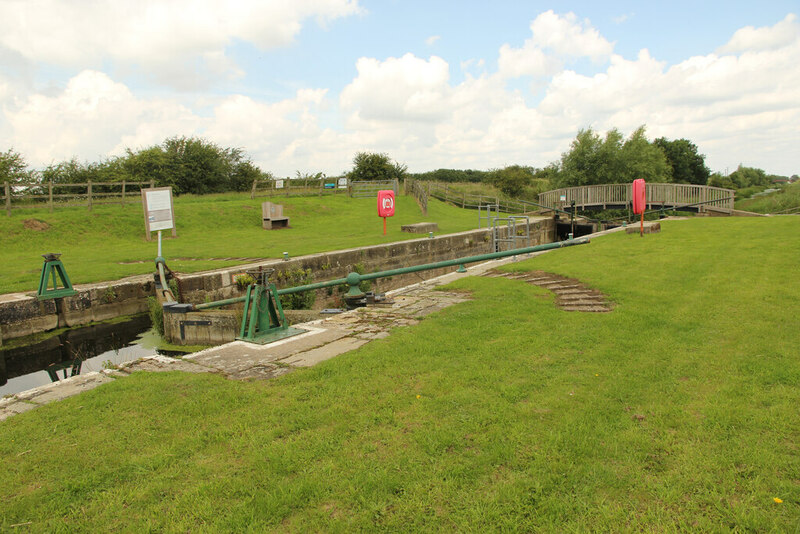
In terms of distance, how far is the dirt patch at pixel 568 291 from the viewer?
637cm

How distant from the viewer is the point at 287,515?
2.39m

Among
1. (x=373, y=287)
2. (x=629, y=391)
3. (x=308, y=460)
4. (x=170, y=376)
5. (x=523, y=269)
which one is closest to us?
(x=308, y=460)

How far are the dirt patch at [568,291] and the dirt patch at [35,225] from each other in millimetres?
15399

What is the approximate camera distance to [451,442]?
9.71 feet

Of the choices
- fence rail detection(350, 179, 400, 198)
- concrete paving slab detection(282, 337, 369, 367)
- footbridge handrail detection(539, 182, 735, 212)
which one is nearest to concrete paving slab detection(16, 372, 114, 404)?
concrete paving slab detection(282, 337, 369, 367)

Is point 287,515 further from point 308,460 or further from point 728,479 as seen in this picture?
point 728,479

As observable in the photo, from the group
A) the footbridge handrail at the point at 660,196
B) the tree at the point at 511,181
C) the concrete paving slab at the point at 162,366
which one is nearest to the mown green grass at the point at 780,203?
the footbridge handrail at the point at 660,196

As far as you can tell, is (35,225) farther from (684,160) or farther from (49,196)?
(684,160)

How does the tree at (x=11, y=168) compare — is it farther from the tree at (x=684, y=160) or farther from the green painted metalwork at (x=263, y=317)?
the tree at (x=684, y=160)

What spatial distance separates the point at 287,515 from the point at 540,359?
2.70m

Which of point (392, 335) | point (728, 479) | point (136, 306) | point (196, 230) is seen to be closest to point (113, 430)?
point (392, 335)

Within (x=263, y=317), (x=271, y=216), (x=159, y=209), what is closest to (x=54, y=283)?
(x=159, y=209)

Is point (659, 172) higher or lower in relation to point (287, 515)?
higher

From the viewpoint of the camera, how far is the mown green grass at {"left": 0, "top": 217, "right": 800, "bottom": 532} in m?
2.35
